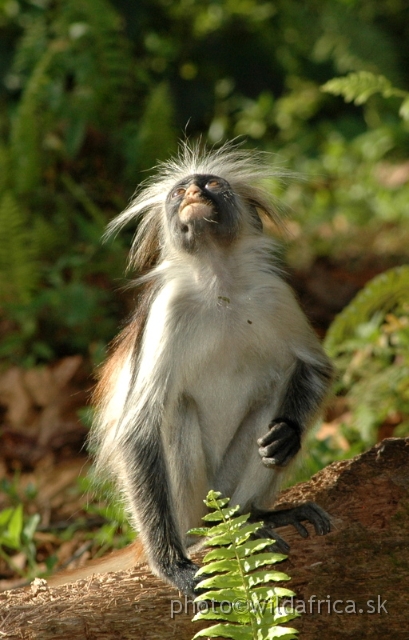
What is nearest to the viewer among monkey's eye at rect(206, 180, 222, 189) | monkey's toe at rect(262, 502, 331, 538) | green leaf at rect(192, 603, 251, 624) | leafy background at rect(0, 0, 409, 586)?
green leaf at rect(192, 603, 251, 624)

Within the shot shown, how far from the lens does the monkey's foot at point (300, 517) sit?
180 inches

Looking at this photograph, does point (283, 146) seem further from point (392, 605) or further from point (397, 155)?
point (392, 605)

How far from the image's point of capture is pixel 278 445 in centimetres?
507

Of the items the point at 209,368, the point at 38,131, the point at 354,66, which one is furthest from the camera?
the point at 354,66

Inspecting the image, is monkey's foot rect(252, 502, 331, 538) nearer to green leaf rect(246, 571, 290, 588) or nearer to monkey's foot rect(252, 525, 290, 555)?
monkey's foot rect(252, 525, 290, 555)

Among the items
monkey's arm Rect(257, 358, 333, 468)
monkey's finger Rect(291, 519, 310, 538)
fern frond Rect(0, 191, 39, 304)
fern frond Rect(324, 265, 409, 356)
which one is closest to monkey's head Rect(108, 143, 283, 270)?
monkey's arm Rect(257, 358, 333, 468)

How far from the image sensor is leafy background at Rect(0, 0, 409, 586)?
738cm

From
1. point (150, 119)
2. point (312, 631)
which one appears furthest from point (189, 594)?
point (150, 119)

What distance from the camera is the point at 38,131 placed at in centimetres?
1009

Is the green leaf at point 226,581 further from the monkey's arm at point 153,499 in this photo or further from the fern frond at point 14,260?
the fern frond at point 14,260

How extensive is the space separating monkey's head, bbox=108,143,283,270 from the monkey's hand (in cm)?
121

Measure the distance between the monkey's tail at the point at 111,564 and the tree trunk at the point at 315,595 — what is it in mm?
568

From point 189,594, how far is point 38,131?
6.88m

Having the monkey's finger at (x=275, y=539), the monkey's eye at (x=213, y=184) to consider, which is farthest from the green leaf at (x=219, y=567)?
the monkey's eye at (x=213, y=184)
